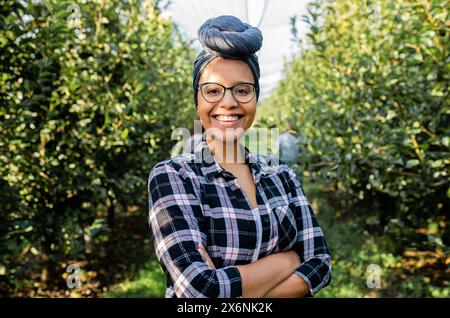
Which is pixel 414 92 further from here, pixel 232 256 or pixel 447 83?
pixel 232 256

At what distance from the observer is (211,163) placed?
164 centimetres

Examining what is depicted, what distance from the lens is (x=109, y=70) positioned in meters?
4.62

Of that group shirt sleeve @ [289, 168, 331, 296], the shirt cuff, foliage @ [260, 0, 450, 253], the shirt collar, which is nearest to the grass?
foliage @ [260, 0, 450, 253]

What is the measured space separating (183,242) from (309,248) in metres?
0.58

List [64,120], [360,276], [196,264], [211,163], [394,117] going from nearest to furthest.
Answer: [196,264], [211,163], [64,120], [394,117], [360,276]

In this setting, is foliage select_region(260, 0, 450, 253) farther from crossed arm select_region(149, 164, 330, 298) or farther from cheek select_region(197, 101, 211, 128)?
cheek select_region(197, 101, 211, 128)

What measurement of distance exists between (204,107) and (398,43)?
323 centimetres

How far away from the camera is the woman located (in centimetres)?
143

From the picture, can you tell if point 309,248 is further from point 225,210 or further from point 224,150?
point 224,150

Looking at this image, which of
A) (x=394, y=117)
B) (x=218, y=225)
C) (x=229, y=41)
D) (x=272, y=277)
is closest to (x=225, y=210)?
(x=218, y=225)

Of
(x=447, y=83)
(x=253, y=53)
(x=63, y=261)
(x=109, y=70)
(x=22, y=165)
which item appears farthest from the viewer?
(x=63, y=261)

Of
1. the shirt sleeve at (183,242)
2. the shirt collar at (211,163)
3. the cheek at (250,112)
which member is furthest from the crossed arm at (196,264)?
the cheek at (250,112)

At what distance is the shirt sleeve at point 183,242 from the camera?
1.39 metres
